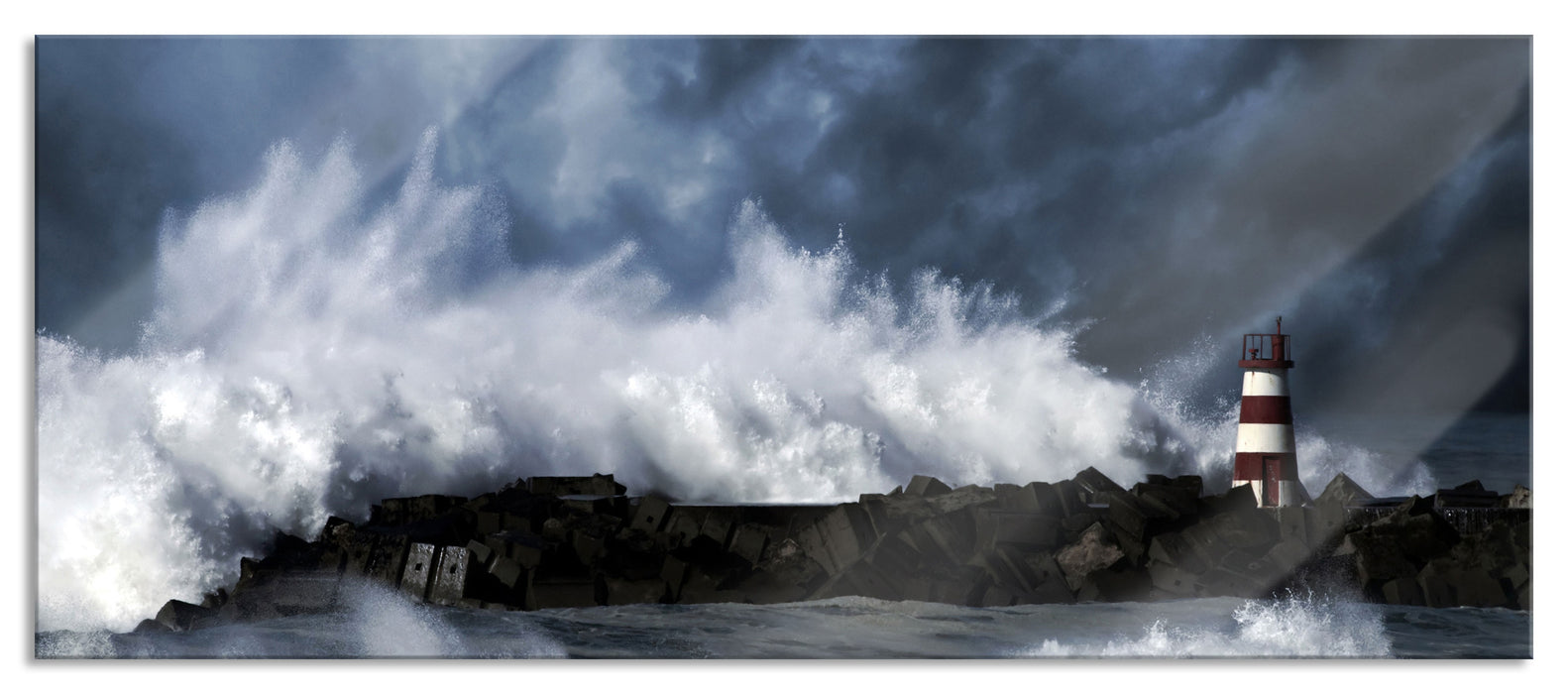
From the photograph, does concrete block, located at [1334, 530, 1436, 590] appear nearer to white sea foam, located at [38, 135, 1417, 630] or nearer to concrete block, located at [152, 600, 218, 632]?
white sea foam, located at [38, 135, 1417, 630]

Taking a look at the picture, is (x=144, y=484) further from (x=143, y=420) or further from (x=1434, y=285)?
(x=1434, y=285)

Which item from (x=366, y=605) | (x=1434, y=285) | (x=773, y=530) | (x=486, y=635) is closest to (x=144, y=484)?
(x=366, y=605)

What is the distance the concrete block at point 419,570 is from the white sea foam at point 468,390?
1.70 feet

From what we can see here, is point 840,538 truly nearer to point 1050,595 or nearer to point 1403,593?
point 1050,595

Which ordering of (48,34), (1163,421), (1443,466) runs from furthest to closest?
(1163,421) → (1443,466) → (48,34)

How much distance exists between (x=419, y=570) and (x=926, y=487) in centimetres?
223

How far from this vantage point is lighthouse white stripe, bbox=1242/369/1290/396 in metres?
4.91

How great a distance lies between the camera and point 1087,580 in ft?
Result: 15.9

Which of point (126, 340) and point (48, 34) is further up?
point (48, 34)

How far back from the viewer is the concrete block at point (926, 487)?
541 cm

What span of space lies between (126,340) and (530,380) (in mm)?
1699

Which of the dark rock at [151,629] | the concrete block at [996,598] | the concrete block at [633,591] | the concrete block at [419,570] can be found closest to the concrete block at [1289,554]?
the concrete block at [996,598]

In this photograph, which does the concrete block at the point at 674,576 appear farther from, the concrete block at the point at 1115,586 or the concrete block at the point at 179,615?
the concrete block at the point at 179,615

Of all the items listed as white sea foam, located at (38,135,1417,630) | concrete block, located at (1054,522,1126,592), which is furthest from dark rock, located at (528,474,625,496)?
concrete block, located at (1054,522,1126,592)
